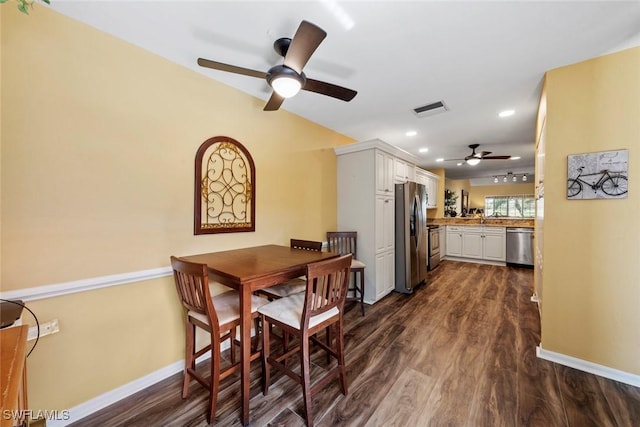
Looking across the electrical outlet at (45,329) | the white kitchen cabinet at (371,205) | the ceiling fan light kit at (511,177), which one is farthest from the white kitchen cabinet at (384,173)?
the ceiling fan light kit at (511,177)

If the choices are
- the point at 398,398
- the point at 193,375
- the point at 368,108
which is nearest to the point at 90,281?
the point at 193,375

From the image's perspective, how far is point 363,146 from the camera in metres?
3.44

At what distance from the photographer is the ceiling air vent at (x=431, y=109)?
285 cm

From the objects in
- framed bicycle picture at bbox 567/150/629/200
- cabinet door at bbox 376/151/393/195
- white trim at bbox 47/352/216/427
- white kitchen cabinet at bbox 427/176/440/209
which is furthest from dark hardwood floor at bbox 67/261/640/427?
white kitchen cabinet at bbox 427/176/440/209

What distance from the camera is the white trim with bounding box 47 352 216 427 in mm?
1559

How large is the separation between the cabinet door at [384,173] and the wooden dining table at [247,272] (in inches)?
66.0

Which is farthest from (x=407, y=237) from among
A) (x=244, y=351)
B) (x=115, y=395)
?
(x=115, y=395)

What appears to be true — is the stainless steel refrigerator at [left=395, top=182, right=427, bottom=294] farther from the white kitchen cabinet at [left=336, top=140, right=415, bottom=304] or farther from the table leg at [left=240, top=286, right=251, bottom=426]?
the table leg at [left=240, top=286, right=251, bottom=426]

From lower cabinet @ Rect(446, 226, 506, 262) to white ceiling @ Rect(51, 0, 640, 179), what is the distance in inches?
147

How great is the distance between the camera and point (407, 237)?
149 inches

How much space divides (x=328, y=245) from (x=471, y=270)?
140 inches

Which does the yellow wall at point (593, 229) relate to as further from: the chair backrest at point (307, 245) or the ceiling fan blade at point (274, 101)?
the ceiling fan blade at point (274, 101)

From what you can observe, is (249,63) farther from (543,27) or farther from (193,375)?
(193,375)

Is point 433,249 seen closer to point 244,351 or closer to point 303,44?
point 244,351
